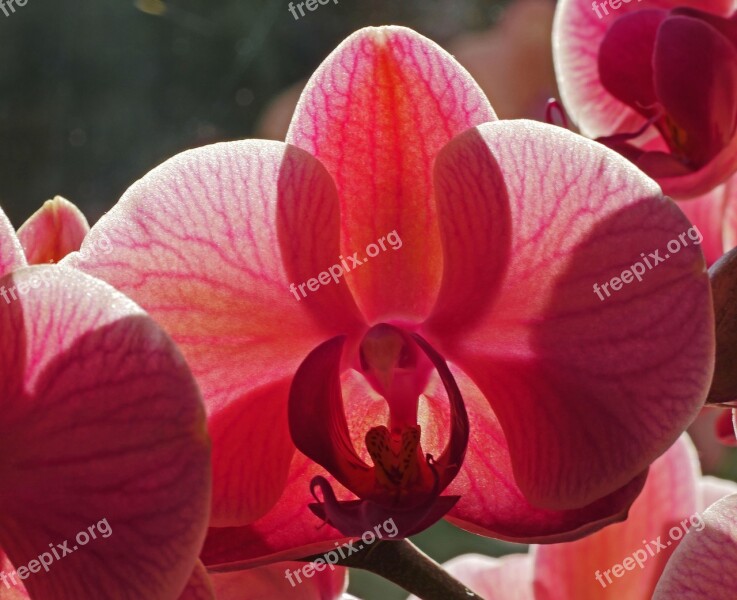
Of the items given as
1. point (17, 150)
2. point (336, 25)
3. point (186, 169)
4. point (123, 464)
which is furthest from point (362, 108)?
point (336, 25)

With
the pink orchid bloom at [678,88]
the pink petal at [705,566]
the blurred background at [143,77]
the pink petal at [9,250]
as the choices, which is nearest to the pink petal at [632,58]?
the pink orchid bloom at [678,88]

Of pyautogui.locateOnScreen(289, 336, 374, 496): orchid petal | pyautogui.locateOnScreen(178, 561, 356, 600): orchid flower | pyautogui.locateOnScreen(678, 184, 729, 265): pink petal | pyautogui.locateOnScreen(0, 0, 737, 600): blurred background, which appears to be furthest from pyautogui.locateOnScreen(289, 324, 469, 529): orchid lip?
pyautogui.locateOnScreen(0, 0, 737, 600): blurred background

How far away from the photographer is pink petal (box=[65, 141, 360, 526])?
43 centimetres

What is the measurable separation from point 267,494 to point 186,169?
0.15m

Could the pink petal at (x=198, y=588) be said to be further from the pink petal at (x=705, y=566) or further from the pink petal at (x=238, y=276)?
the pink petal at (x=705, y=566)

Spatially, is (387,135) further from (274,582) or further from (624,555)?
(624,555)

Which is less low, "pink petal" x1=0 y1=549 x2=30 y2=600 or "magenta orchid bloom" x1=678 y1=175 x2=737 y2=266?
"pink petal" x1=0 y1=549 x2=30 y2=600

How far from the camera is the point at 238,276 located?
1.48 ft

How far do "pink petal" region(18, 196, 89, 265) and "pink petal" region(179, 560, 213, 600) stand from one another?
8.0 inches

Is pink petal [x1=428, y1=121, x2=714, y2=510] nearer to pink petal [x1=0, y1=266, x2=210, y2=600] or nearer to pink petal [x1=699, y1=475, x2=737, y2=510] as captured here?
pink petal [x1=0, y1=266, x2=210, y2=600]

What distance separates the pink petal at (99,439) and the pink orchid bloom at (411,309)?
7cm

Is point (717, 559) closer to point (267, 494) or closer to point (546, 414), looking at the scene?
point (546, 414)

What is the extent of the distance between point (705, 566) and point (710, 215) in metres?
0.34

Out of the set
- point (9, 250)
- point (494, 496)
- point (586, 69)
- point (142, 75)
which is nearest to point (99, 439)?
point (9, 250)
